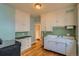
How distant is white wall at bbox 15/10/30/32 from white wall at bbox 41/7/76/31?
2.34 feet

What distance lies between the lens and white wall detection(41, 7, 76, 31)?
3.11 metres

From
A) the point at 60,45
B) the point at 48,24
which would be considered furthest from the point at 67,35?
the point at 48,24

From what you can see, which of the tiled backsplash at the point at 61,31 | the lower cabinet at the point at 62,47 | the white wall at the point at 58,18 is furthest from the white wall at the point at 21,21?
the lower cabinet at the point at 62,47

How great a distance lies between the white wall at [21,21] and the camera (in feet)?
10.7

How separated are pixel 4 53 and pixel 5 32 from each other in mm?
1101

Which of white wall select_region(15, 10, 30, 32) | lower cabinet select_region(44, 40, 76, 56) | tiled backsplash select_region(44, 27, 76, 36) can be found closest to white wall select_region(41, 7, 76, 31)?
tiled backsplash select_region(44, 27, 76, 36)

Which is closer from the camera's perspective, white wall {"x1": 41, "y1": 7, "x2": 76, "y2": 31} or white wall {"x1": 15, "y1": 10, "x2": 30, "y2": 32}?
white wall {"x1": 41, "y1": 7, "x2": 76, "y2": 31}

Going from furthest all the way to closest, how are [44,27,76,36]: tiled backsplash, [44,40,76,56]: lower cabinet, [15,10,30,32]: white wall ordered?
[15,10,30,32]: white wall < [44,27,76,36]: tiled backsplash < [44,40,76,56]: lower cabinet

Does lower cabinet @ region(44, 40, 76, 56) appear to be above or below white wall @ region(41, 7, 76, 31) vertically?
below

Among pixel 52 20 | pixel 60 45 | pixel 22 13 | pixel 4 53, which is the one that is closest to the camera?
pixel 4 53

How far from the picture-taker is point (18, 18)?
11.1 ft

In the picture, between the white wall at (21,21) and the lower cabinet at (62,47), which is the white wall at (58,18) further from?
the lower cabinet at (62,47)

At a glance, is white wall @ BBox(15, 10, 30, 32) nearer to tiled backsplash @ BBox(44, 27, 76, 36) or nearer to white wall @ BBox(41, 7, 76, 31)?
white wall @ BBox(41, 7, 76, 31)

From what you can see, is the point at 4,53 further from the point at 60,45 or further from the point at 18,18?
the point at 18,18
